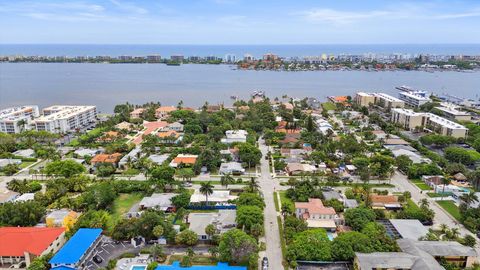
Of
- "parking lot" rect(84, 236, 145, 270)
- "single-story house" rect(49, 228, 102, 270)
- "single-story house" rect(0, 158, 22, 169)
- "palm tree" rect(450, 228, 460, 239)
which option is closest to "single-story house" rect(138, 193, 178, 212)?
"parking lot" rect(84, 236, 145, 270)

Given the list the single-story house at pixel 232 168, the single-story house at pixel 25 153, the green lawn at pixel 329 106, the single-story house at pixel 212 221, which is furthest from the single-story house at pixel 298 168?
the green lawn at pixel 329 106

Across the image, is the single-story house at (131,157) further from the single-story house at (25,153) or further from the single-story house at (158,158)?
the single-story house at (25,153)

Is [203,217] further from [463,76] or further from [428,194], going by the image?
[463,76]

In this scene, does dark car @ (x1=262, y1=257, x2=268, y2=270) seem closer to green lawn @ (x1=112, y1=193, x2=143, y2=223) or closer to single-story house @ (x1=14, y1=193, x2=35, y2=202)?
green lawn @ (x1=112, y1=193, x2=143, y2=223)

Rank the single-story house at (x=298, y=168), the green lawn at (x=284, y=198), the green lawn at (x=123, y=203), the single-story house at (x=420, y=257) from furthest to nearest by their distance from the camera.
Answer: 1. the single-story house at (x=298, y=168)
2. the green lawn at (x=284, y=198)
3. the green lawn at (x=123, y=203)
4. the single-story house at (x=420, y=257)

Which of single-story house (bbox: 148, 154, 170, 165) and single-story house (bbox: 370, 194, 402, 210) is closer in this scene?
single-story house (bbox: 370, 194, 402, 210)

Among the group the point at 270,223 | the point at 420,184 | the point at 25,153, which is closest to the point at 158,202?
the point at 270,223

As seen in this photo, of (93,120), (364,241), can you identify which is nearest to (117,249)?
(364,241)
